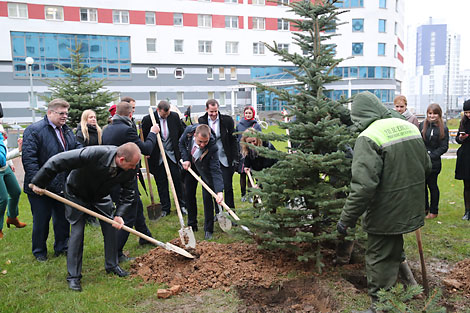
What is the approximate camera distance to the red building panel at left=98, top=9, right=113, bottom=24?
3612 cm

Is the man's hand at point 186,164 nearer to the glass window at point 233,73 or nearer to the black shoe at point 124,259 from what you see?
the black shoe at point 124,259

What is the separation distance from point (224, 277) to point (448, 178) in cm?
899

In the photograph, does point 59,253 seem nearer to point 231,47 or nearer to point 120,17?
point 120,17

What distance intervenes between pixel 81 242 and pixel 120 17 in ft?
121

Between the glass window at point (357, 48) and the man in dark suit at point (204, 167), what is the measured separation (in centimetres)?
4241

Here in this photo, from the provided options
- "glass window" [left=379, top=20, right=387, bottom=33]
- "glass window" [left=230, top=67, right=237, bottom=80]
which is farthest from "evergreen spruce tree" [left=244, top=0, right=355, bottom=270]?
"glass window" [left=379, top=20, right=387, bottom=33]

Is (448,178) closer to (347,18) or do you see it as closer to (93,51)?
(93,51)

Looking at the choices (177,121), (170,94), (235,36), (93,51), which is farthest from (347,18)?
(177,121)

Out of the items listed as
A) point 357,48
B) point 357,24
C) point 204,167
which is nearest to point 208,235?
point 204,167

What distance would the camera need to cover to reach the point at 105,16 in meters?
36.2

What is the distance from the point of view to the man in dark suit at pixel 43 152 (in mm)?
5094

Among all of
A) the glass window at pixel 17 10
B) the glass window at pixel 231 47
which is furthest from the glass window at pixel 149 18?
the glass window at pixel 17 10

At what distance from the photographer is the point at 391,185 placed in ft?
11.1

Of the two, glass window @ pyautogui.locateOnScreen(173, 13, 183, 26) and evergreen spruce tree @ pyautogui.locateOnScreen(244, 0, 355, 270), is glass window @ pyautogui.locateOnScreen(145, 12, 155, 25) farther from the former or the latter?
evergreen spruce tree @ pyautogui.locateOnScreen(244, 0, 355, 270)
